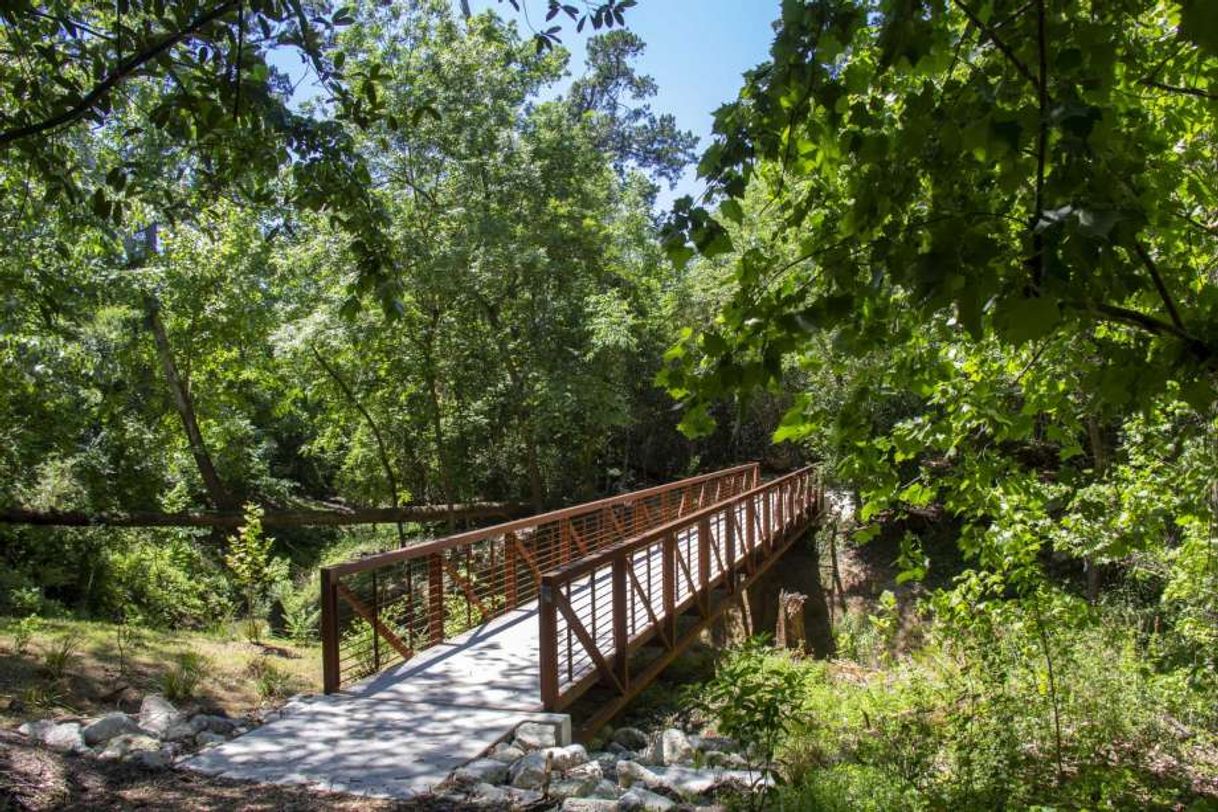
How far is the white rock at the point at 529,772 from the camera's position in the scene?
4.41 meters

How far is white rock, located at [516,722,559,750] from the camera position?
5.15 m

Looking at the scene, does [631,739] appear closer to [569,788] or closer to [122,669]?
[569,788]

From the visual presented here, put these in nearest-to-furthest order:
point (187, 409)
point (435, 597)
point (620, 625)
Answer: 1. point (620, 625)
2. point (435, 597)
3. point (187, 409)

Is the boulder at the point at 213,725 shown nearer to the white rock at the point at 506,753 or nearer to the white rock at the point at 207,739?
the white rock at the point at 207,739

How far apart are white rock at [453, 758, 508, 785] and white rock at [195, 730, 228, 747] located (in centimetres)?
161

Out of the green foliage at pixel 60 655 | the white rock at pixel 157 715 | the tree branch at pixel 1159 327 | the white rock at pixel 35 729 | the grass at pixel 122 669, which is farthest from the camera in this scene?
the green foliage at pixel 60 655

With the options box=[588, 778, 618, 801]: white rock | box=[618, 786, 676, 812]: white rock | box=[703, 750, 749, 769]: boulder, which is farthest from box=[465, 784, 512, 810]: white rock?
box=[703, 750, 749, 769]: boulder

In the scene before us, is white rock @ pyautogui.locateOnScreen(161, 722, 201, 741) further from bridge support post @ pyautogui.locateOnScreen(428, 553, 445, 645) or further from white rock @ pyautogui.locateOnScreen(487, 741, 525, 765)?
bridge support post @ pyautogui.locateOnScreen(428, 553, 445, 645)

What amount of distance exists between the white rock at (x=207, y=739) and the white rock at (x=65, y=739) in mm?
583

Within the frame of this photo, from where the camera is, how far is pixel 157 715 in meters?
5.46

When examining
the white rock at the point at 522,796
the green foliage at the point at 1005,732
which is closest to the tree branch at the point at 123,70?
the white rock at the point at 522,796

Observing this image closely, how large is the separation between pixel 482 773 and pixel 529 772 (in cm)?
25

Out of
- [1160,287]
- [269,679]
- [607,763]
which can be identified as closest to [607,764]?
[607,763]

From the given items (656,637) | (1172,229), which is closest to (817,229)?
(1172,229)
